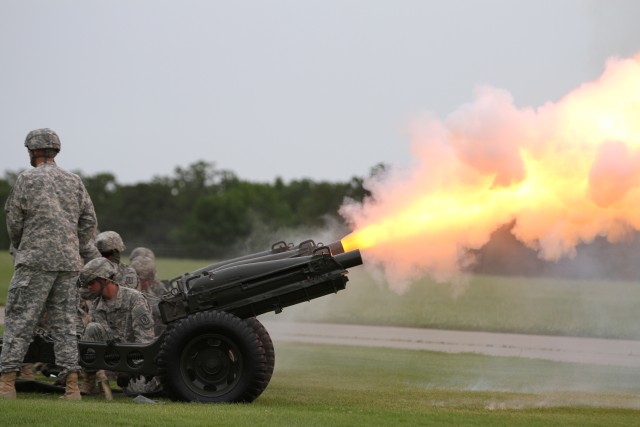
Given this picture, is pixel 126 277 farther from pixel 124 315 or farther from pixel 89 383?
pixel 89 383

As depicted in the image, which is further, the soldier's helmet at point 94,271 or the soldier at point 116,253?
the soldier at point 116,253

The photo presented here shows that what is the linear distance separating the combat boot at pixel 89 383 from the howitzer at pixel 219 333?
1.69ft

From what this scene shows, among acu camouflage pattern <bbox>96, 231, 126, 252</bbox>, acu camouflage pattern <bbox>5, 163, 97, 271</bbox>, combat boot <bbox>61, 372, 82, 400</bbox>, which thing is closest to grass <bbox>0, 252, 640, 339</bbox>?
acu camouflage pattern <bbox>96, 231, 126, 252</bbox>

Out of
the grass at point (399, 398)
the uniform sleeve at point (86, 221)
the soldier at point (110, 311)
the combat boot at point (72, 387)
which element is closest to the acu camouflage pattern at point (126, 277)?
the soldier at point (110, 311)

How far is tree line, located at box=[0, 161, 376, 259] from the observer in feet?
298

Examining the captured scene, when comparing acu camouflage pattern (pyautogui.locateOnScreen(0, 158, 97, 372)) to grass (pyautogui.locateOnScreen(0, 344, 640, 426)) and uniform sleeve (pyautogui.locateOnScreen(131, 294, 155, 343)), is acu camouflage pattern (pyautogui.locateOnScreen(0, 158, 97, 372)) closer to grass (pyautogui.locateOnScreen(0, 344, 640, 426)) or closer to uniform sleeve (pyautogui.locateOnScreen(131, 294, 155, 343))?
grass (pyautogui.locateOnScreen(0, 344, 640, 426))

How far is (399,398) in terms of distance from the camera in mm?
13641

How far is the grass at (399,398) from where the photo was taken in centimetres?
1061

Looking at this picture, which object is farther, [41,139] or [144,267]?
[144,267]

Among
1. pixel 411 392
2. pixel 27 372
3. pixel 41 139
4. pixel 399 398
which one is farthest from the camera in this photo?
pixel 411 392

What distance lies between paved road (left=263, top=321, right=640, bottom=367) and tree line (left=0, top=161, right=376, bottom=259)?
52723 mm

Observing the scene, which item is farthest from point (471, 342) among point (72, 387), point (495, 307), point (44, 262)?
point (44, 262)

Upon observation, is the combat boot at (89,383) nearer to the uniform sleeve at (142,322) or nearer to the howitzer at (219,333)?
the howitzer at (219,333)

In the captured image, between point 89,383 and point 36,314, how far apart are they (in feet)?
5.01
